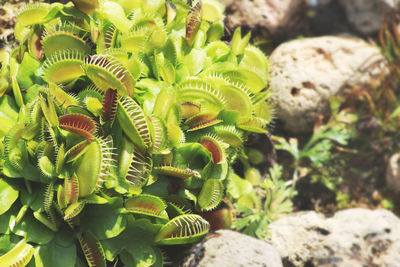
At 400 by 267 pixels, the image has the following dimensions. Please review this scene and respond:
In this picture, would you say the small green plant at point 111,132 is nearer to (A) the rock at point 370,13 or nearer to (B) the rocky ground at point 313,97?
(B) the rocky ground at point 313,97

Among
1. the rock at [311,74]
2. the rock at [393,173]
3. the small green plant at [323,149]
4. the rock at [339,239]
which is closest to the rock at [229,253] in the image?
the rock at [339,239]

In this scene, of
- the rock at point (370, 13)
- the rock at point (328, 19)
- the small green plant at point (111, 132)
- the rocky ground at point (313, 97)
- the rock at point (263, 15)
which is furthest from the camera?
the rock at point (328, 19)

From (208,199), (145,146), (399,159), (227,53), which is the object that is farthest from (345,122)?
(145,146)

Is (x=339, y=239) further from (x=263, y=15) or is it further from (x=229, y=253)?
(x=263, y=15)

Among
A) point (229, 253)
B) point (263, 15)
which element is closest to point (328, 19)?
point (263, 15)

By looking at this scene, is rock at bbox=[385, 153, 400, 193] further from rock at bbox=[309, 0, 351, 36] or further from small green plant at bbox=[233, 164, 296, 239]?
rock at bbox=[309, 0, 351, 36]

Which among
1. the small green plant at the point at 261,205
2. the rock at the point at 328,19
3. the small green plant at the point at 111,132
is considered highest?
the rock at the point at 328,19
